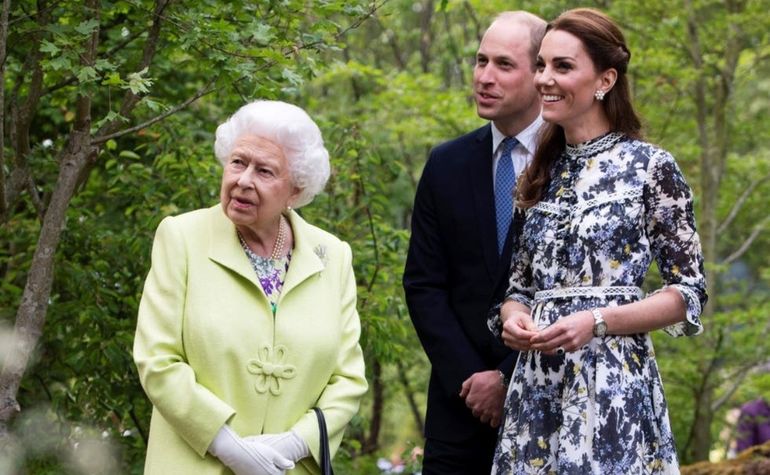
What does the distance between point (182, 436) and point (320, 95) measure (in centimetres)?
761

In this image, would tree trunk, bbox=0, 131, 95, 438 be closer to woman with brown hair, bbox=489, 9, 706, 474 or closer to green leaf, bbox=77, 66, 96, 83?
green leaf, bbox=77, 66, 96, 83

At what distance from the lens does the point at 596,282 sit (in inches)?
127

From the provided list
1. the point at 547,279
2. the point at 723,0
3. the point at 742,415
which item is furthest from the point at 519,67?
the point at 742,415

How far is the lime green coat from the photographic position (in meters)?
3.18

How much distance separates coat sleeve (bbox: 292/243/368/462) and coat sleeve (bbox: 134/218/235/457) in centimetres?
28

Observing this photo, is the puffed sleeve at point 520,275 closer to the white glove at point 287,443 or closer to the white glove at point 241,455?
the white glove at point 287,443

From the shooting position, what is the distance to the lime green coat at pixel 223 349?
3.18 metres

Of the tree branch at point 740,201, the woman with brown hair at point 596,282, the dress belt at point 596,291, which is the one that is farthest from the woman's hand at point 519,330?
the tree branch at point 740,201

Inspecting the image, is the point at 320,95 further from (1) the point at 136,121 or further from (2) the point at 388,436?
(1) the point at 136,121

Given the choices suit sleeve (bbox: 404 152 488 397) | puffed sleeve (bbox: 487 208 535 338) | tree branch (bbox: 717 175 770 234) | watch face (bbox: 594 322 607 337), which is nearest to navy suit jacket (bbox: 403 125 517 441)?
suit sleeve (bbox: 404 152 488 397)

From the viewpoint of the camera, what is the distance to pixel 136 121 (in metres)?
5.93

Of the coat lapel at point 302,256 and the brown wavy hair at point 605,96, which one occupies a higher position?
the brown wavy hair at point 605,96

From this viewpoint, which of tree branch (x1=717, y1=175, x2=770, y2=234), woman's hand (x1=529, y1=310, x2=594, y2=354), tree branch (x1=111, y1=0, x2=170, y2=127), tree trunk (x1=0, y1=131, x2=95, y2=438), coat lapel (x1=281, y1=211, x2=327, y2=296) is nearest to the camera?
woman's hand (x1=529, y1=310, x2=594, y2=354)

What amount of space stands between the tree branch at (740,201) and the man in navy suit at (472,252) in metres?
5.65
